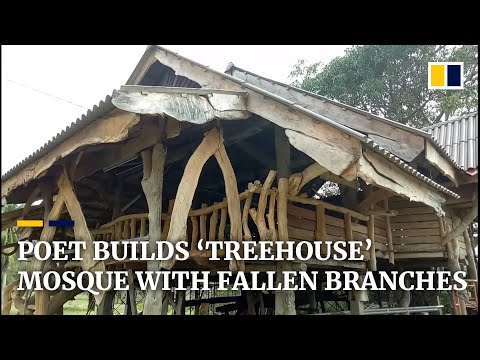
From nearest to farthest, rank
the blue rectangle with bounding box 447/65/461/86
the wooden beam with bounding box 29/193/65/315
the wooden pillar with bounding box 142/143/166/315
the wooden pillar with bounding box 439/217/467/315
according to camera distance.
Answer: the blue rectangle with bounding box 447/65/461/86 < the wooden pillar with bounding box 142/143/166/315 < the wooden beam with bounding box 29/193/65/315 < the wooden pillar with bounding box 439/217/467/315

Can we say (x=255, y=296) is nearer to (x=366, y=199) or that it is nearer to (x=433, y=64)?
(x=366, y=199)

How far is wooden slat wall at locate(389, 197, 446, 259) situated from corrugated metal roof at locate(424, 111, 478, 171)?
3.49 feet

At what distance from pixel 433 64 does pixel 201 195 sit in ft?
19.3

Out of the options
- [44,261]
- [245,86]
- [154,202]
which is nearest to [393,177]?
[245,86]

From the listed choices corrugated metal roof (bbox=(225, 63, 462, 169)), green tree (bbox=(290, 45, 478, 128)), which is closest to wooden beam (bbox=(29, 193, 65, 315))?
corrugated metal roof (bbox=(225, 63, 462, 169))

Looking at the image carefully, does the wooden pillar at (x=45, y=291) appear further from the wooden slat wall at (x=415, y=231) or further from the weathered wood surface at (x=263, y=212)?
the wooden slat wall at (x=415, y=231)

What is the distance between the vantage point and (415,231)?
8102 millimetres

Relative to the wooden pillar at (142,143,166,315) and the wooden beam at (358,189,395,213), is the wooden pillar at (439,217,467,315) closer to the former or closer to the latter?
the wooden beam at (358,189,395,213)

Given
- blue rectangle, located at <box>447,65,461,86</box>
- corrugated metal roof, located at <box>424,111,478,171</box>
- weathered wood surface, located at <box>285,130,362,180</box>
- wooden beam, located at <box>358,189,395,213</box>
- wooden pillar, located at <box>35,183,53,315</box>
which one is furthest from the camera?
corrugated metal roof, located at <box>424,111,478,171</box>

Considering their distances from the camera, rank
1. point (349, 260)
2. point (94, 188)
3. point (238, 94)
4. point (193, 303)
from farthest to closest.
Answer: point (193, 303)
point (94, 188)
point (349, 260)
point (238, 94)

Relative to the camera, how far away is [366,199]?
7.34m

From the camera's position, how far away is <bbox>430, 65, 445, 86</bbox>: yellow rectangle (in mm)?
5326

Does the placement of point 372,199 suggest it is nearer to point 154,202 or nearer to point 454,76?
point 454,76
